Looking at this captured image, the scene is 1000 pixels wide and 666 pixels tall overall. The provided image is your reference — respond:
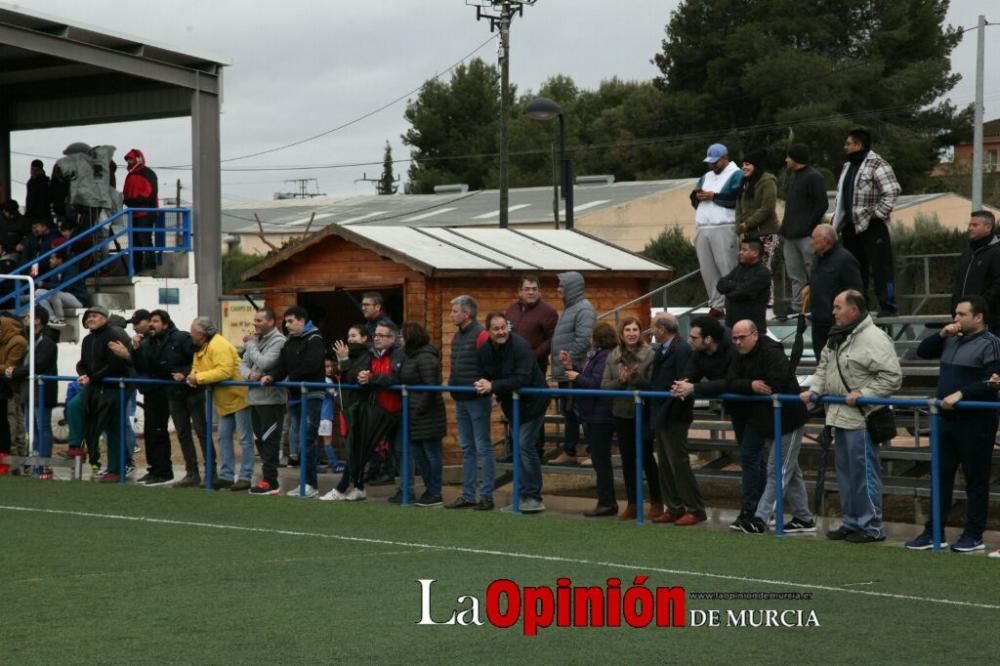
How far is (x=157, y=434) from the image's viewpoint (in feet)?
58.0

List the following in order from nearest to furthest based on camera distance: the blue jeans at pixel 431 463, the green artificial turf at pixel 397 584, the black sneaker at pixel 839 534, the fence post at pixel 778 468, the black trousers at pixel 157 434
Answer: the green artificial turf at pixel 397 584, the black sneaker at pixel 839 534, the fence post at pixel 778 468, the blue jeans at pixel 431 463, the black trousers at pixel 157 434

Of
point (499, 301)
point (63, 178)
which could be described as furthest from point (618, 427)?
point (63, 178)

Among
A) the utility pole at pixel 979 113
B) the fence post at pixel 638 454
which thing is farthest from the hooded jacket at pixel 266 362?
the utility pole at pixel 979 113

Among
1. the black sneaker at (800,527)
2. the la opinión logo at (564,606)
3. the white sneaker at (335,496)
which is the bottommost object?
the white sneaker at (335,496)

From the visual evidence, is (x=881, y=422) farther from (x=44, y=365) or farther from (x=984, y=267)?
(x=44, y=365)

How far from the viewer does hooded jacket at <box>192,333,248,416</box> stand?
16672 millimetres

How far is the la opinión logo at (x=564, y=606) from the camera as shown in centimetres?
885

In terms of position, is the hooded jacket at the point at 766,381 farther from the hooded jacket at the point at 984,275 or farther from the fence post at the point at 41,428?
the fence post at the point at 41,428

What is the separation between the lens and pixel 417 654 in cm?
795

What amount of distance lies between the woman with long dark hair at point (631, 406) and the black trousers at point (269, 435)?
3777 mm

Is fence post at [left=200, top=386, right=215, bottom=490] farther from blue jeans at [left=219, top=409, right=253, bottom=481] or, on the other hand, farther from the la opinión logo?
the la opinión logo

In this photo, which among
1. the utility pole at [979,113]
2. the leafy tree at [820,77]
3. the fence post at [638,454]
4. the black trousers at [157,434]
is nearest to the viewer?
the fence post at [638,454]

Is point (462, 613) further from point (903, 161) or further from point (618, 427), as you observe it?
point (903, 161)

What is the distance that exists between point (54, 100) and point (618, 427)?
16.0m
